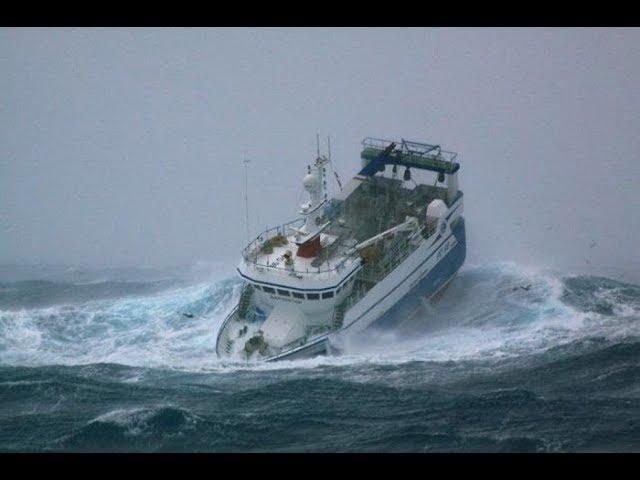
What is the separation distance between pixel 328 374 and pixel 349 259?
4361 mm

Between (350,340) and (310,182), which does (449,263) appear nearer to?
(350,340)

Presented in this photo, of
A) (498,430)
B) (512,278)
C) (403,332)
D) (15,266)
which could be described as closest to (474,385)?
(498,430)

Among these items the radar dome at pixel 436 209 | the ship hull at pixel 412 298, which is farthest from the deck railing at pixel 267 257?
the radar dome at pixel 436 209

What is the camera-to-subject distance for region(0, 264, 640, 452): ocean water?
26844 mm

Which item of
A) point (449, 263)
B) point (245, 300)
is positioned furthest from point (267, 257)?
point (449, 263)

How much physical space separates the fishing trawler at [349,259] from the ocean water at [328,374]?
807 millimetres

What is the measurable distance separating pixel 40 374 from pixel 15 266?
9.49 m

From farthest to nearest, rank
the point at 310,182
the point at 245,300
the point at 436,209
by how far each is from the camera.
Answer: the point at 436,209 < the point at 245,300 < the point at 310,182

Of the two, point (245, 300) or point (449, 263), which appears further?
point (449, 263)

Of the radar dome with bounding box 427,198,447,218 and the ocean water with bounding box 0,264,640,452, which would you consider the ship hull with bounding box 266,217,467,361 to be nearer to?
the ocean water with bounding box 0,264,640,452

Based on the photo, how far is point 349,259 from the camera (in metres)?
33.5

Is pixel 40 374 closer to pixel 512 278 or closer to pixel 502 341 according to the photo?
pixel 502 341

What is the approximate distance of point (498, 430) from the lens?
26.7 metres

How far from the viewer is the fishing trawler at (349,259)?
3256 cm
